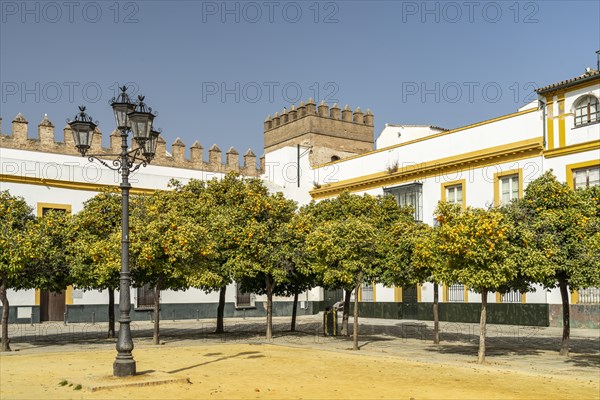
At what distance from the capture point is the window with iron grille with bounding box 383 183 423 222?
112ft

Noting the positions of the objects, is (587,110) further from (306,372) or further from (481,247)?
(306,372)

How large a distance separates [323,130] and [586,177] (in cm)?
2500

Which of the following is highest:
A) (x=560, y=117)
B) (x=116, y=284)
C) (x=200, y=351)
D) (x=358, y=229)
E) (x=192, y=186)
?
(x=560, y=117)

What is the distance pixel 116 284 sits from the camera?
21.9 metres

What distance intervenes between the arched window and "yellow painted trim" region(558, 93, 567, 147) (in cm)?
56

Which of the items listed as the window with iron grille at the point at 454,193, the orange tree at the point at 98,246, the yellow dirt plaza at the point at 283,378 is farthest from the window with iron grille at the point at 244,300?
the yellow dirt plaza at the point at 283,378

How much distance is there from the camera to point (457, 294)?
31828 millimetres

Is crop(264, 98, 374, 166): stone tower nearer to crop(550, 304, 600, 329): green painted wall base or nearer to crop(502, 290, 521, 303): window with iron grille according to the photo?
crop(502, 290, 521, 303): window with iron grille

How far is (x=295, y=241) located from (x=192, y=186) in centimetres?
515

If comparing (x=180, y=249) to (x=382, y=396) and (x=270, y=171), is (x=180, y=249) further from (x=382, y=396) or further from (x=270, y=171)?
(x=270, y=171)

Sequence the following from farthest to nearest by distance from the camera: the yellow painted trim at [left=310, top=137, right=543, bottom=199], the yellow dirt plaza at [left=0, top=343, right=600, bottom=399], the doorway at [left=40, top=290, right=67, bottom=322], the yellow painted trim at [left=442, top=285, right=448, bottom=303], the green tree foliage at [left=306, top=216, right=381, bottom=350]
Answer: the doorway at [left=40, top=290, right=67, bottom=322], the yellow painted trim at [left=442, top=285, right=448, bottom=303], the yellow painted trim at [left=310, top=137, right=543, bottom=199], the green tree foliage at [left=306, top=216, right=381, bottom=350], the yellow dirt plaza at [left=0, top=343, right=600, bottom=399]

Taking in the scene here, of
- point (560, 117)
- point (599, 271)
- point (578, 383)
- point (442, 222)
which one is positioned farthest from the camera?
point (560, 117)

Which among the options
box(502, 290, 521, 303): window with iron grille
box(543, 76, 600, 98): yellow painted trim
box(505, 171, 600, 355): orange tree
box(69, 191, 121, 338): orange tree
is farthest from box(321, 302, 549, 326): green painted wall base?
box(69, 191, 121, 338): orange tree

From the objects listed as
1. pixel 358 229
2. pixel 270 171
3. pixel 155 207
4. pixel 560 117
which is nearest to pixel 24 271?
pixel 155 207
